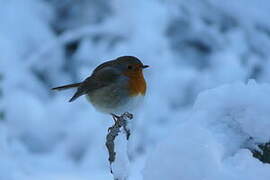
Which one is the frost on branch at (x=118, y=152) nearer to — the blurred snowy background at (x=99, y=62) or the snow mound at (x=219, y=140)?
the snow mound at (x=219, y=140)

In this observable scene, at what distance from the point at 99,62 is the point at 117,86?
3.28 meters

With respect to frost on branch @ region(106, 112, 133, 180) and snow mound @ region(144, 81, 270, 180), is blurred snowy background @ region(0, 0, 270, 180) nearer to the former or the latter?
frost on branch @ region(106, 112, 133, 180)

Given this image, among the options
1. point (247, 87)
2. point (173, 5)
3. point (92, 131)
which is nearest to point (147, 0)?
point (173, 5)

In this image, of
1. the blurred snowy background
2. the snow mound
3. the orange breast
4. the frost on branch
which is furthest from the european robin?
the blurred snowy background

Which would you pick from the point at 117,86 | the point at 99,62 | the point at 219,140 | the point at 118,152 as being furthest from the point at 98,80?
the point at 99,62

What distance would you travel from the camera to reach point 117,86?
2006mm

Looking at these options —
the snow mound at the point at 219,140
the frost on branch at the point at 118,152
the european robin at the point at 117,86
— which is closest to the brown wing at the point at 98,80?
the european robin at the point at 117,86

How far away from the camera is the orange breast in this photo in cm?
196

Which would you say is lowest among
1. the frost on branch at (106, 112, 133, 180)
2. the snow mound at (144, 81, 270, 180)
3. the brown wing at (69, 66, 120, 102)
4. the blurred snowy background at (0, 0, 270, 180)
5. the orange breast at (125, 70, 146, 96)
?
the snow mound at (144, 81, 270, 180)

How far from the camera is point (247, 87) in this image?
86 cm

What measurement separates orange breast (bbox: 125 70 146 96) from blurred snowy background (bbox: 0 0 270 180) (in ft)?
5.92

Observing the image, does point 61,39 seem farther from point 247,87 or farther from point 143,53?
point 247,87

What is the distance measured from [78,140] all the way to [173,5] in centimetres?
166

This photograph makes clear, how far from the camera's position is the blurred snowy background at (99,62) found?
4.60 meters
